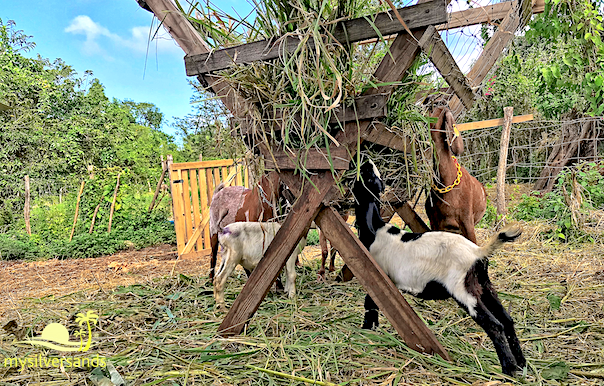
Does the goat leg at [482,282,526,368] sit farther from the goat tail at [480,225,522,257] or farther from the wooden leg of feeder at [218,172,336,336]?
the wooden leg of feeder at [218,172,336,336]

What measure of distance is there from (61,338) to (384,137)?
2.66 m

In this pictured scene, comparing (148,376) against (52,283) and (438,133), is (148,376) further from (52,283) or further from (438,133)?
(52,283)

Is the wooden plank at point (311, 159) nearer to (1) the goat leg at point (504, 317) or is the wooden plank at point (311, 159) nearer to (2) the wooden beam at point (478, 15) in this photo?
(1) the goat leg at point (504, 317)

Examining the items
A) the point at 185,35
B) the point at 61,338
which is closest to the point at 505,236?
the point at 185,35

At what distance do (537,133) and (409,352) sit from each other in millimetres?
12472

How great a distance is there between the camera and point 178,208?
7.62 metres

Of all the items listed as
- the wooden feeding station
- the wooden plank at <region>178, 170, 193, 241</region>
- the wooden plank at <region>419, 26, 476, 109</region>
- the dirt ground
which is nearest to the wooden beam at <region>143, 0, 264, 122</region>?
the wooden feeding station

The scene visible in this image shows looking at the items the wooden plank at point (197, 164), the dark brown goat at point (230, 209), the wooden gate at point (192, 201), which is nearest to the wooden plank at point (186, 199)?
the wooden gate at point (192, 201)

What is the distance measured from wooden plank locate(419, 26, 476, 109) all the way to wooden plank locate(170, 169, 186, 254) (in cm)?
627

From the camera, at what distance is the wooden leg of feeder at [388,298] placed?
Result: 6.61ft

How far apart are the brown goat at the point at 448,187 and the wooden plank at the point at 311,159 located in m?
1.17

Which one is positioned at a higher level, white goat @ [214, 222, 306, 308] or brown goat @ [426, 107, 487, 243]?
brown goat @ [426, 107, 487, 243]

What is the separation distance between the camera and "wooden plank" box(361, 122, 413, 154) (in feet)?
6.72

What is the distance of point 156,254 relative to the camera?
8.26 metres
